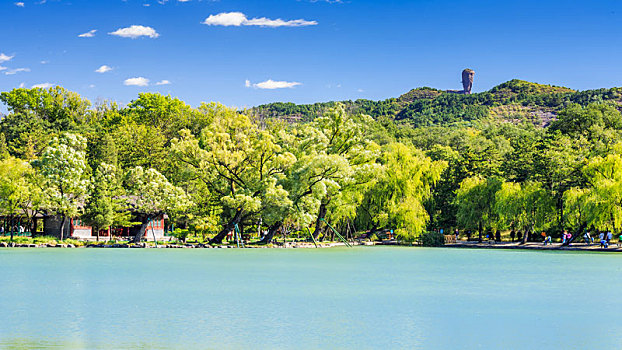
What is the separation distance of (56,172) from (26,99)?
1357 inches

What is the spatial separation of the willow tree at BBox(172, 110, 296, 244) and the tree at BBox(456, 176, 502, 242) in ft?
40.9

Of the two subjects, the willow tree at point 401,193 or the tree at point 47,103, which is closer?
the willow tree at point 401,193

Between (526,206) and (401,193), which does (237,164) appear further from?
(526,206)

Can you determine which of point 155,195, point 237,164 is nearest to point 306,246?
point 237,164

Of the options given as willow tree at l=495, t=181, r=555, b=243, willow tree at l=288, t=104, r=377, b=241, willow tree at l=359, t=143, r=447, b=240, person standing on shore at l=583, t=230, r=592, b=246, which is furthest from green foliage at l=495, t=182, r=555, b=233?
willow tree at l=288, t=104, r=377, b=241

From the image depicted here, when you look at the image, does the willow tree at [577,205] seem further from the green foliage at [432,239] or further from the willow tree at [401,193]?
the green foliage at [432,239]

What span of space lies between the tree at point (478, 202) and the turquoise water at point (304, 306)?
16.1m

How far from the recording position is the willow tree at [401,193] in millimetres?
43125

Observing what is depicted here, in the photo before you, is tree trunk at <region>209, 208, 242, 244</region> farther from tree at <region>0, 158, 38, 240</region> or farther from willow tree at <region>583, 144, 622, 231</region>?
willow tree at <region>583, 144, 622, 231</region>

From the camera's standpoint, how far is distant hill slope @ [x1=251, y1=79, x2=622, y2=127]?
124375 mm

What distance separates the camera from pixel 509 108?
446 feet

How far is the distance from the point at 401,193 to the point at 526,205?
8358 mm

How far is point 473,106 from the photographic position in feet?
443
